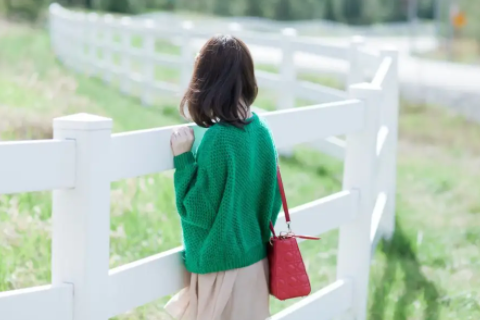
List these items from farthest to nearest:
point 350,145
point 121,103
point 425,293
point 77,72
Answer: point 77,72 < point 121,103 < point 425,293 < point 350,145

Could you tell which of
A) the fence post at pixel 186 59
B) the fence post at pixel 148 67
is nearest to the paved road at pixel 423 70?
the fence post at pixel 148 67

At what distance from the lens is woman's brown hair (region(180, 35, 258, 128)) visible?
308cm

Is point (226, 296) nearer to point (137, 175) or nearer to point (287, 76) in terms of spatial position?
point (137, 175)

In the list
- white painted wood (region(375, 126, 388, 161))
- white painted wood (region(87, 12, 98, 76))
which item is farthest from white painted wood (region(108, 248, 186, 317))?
white painted wood (region(87, 12, 98, 76))

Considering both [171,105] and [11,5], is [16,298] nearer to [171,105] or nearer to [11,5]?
[171,105]

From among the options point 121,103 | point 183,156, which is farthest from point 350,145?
point 121,103

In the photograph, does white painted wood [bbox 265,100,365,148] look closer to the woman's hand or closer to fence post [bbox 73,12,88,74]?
the woman's hand

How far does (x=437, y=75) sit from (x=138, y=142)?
52.6 feet

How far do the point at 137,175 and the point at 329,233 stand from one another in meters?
3.67

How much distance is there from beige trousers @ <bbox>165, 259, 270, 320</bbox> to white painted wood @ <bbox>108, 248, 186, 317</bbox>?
0.23 feet

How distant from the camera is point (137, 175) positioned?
291 centimetres

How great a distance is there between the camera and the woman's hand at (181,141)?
10.0ft

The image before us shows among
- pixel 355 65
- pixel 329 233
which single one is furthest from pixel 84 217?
pixel 355 65

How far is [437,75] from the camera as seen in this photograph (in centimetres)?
1828
